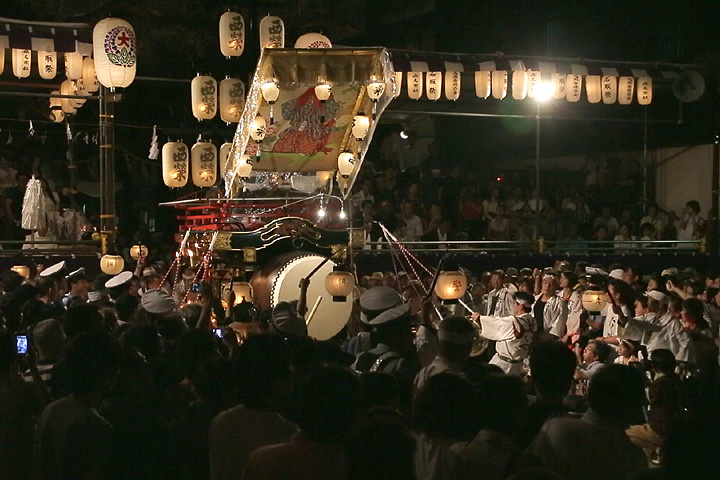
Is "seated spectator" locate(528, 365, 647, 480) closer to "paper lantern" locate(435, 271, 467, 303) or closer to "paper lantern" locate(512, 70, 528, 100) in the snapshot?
"paper lantern" locate(435, 271, 467, 303)

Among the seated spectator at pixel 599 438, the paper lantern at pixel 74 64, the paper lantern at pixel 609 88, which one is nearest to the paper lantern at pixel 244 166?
→ the paper lantern at pixel 74 64

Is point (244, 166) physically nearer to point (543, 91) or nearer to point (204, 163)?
point (204, 163)

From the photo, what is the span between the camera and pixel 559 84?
1928 cm

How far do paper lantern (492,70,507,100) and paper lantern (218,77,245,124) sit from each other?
5857mm

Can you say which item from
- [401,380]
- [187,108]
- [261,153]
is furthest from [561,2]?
[401,380]

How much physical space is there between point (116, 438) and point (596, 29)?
20968 millimetres

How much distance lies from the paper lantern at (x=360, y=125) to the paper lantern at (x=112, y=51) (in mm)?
3958

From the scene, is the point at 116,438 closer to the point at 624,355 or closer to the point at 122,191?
the point at 624,355

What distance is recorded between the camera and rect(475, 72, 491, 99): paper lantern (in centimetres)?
1906

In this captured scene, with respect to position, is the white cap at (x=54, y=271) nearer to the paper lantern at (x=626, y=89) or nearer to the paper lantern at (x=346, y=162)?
the paper lantern at (x=346, y=162)

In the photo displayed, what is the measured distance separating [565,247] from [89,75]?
34.1 ft

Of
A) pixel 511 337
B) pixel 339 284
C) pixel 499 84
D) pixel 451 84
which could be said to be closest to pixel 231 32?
pixel 451 84

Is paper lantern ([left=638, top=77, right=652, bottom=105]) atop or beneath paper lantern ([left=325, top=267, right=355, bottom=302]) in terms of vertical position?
atop

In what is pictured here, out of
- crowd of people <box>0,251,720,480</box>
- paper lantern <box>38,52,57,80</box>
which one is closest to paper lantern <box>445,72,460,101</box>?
paper lantern <box>38,52,57,80</box>
